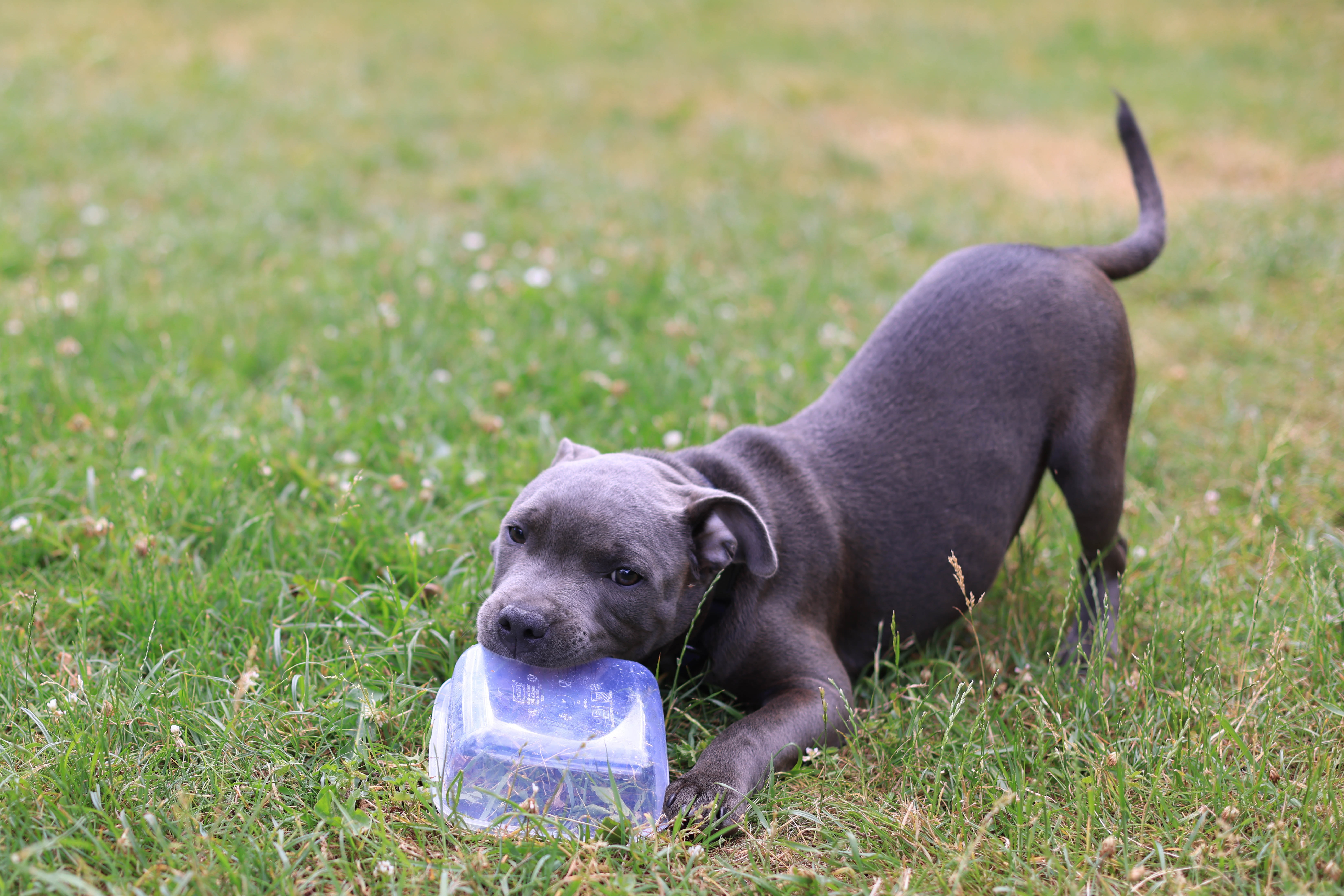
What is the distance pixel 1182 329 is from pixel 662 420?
3445 millimetres

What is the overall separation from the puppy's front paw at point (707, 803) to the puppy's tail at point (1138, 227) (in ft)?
7.57

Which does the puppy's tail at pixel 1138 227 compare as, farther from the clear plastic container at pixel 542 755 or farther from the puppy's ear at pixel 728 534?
the clear plastic container at pixel 542 755

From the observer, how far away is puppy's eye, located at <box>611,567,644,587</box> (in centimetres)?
279

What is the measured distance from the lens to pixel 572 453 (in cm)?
333

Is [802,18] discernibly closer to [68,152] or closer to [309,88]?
[309,88]

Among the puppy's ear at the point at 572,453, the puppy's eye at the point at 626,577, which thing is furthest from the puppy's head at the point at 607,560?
the puppy's ear at the point at 572,453

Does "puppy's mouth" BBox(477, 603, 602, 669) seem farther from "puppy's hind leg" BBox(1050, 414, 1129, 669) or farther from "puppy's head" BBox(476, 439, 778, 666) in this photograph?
"puppy's hind leg" BBox(1050, 414, 1129, 669)

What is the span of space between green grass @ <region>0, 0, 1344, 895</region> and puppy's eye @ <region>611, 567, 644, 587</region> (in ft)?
1.71

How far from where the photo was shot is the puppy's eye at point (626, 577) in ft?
9.15

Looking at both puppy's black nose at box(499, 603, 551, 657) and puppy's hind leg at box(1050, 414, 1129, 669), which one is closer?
puppy's black nose at box(499, 603, 551, 657)

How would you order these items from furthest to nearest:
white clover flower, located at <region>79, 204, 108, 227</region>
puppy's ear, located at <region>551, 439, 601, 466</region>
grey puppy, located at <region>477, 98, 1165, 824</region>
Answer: white clover flower, located at <region>79, 204, 108, 227</region>, puppy's ear, located at <region>551, 439, 601, 466</region>, grey puppy, located at <region>477, 98, 1165, 824</region>

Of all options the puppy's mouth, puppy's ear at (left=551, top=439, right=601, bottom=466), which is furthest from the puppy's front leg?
puppy's ear at (left=551, top=439, right=601, bottom=466)

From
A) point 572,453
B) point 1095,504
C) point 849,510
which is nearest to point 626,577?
point 572,453

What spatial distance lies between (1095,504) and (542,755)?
6.81 ft
